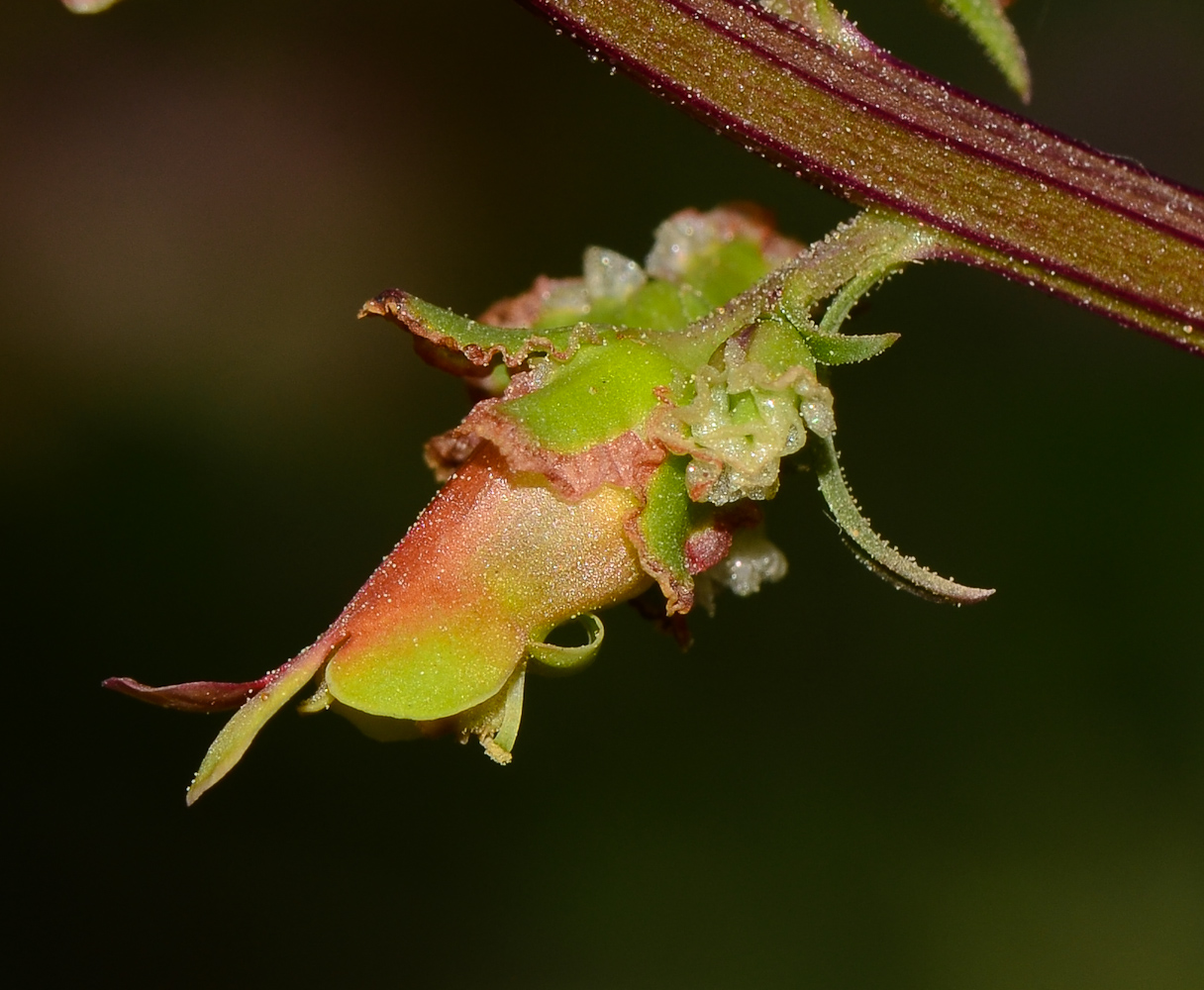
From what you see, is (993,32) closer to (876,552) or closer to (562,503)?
(876,552)

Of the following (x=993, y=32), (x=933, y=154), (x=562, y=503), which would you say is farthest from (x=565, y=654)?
(x=993, y=32)

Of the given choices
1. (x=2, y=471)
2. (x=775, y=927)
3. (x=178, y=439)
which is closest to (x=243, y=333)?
(x=178, y=439)

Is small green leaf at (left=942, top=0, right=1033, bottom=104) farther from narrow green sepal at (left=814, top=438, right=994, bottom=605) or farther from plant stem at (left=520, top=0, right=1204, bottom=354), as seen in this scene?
narrow green sepal at (left=814, top=438, right=994, bottom=605)

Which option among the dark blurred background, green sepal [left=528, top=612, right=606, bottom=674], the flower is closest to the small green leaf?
the flower

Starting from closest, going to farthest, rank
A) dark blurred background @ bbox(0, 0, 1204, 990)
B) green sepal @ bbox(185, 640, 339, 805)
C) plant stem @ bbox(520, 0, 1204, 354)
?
green sepal @ bbox(185, 640, 339, 805), plant stem @ bbox(520, 0, 1204, 354), dark blurred background @ bbox(0, 0, 1204, 990)

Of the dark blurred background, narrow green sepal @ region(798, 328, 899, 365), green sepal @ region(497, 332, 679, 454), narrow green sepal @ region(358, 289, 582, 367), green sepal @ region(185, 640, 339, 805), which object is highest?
narrow green sepal @ region(798, 328, 899, 365)

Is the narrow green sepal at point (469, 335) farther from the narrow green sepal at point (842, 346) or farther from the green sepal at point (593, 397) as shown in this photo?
the narrow green sepal at point (842, 346)

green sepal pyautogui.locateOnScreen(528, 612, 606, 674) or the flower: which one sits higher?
the flower
